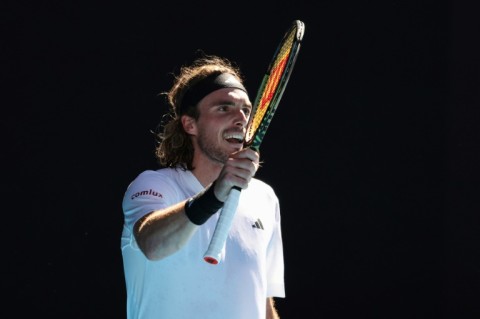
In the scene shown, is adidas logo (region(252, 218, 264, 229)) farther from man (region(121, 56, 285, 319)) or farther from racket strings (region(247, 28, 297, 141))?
racket strings (region(247, 28, 297, 141))

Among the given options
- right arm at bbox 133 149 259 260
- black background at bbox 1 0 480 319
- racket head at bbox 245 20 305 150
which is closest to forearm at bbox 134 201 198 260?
right arm at bbox 133 149 259 260

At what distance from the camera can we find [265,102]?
8.32 feet

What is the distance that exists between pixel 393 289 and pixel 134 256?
1864 millimetres

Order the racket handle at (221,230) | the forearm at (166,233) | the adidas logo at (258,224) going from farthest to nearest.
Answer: the adidas logo at (258,224)
the forearm at (166,233)
the racket handle at (221,230)

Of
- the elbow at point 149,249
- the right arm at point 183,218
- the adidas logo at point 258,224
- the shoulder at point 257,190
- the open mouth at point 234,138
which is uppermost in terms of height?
the open mouth at point 234,138

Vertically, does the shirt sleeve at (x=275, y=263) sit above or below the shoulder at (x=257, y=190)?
below

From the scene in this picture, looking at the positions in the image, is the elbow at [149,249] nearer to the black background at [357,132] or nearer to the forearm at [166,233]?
the forearm at [166,233]

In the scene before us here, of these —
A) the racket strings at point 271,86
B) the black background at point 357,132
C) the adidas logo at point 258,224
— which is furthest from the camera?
the black background at point 357,132

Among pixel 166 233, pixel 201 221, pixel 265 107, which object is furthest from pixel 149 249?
pixel 265 107

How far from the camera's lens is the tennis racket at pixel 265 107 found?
216cm

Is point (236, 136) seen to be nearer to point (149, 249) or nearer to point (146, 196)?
point (146, 196)

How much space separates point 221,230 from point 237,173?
150 mm

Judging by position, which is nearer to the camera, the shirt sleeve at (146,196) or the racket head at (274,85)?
the racket head at (274,85)

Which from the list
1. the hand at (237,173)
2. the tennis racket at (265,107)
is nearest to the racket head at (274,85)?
the tennis racket at (265,107)
